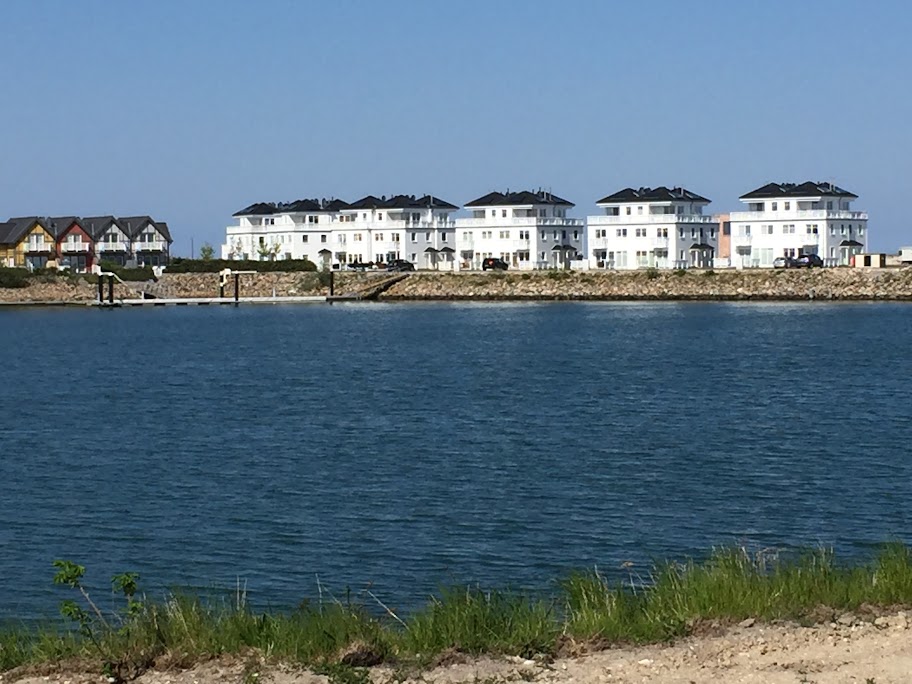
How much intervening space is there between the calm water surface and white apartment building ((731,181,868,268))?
6178 centimetres

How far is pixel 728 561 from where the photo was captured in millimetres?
16250

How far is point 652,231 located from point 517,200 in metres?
15.3

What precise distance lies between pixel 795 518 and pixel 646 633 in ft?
36.8

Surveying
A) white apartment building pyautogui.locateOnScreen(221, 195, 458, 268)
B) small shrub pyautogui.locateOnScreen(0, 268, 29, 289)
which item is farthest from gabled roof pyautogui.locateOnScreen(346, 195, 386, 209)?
small shrub pyautogui.locateOnScreen(0, 268, 29, 289)

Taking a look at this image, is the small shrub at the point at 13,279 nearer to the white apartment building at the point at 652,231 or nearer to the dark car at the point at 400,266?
the dark car at the point at 400,266

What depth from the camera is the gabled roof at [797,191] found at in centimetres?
13250

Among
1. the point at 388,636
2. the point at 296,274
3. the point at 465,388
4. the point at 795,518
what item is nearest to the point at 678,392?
the point at 465,388

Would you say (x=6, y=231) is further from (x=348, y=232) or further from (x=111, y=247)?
(x=348, y=232)

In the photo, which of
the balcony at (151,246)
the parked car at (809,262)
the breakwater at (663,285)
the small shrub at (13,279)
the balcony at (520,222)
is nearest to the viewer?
the breakwater at (663,285)

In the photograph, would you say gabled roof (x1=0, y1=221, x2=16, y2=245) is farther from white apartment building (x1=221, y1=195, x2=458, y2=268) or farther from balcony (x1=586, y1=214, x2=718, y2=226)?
balcony (x1=586, y1=214, x2=718, y2=226)

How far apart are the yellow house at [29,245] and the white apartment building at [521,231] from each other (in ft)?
149

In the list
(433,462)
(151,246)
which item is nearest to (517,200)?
(151,246)

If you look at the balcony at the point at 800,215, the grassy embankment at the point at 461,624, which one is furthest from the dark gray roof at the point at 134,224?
the grassy embankment at the point at 461,624

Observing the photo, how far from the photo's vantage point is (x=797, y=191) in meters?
133
